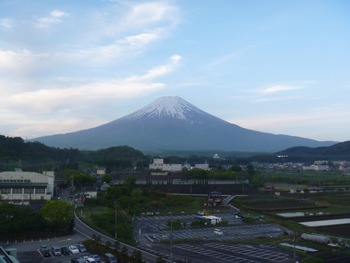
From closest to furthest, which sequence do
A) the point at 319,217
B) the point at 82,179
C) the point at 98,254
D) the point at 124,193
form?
the point at 98,254, the point at 319,217, the point at 124,193, the point at 82,179

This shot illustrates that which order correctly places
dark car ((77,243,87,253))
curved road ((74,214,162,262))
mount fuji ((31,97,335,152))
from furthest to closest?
1. mount fuji ((31,97,335,152))
2. dark car ((77,243,87,253))
3. curved road ((74,214,162,262))

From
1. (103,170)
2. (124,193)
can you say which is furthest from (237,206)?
(103,170)

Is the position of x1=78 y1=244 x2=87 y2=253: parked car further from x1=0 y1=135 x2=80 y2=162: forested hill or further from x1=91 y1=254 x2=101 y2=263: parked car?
x1=0 y1=135 x2=80 y2=162: forested hill

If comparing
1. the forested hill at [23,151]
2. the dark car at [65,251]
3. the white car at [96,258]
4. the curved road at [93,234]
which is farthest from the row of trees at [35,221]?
the forested hill at [23,151]

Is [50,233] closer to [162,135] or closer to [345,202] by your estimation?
[345,202]

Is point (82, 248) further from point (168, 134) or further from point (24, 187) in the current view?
point (168, 134)

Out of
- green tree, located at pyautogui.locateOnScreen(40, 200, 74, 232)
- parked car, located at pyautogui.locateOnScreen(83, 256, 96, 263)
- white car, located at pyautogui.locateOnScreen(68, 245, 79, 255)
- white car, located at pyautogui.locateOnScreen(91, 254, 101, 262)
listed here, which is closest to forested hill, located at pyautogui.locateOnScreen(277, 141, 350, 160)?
green tree, located at pyautogui.locateOnScreen(40, 200, 74, 232)

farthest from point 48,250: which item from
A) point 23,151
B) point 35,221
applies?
point 23,151

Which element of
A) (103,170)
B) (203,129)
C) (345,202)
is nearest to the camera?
(345,202)
